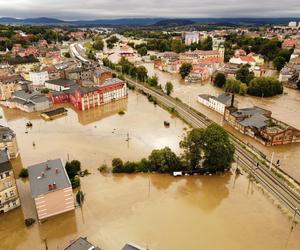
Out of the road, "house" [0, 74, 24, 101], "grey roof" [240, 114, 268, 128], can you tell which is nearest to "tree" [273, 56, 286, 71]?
the road

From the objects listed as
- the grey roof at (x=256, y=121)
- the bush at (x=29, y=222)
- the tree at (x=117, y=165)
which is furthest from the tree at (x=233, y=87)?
the bush at (x=29, y=222)

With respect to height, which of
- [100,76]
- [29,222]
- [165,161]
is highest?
[100,76]

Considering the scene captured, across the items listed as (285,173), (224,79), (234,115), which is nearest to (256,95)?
(224,79)

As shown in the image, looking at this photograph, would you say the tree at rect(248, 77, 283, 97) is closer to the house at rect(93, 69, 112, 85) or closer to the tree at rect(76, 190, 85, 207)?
the house at rect(93, 69, 112, 85)

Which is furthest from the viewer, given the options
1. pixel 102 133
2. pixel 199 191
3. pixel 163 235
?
pixel 102 133

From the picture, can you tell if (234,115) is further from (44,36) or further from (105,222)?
(44,36)

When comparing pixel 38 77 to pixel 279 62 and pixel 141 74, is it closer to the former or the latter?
pixel 141 74

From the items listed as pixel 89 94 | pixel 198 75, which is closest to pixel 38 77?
pixel 89 94
